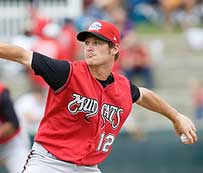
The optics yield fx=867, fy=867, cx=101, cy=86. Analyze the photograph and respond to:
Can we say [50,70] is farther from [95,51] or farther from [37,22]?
[37,22]

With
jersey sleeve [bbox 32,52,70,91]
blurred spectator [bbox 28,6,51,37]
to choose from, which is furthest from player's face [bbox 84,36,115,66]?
blurred spectator [bbox 28,6,51,37]

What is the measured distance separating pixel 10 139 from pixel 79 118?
2.71m

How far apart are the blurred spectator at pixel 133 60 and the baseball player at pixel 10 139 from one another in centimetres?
438

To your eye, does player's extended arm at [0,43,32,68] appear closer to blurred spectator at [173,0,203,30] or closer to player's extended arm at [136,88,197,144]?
player's extended arm at [136,88,197,144]

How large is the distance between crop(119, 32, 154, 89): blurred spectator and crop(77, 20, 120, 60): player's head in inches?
261

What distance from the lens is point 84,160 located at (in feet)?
23.5

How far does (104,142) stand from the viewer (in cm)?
733

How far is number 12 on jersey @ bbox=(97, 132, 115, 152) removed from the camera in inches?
287

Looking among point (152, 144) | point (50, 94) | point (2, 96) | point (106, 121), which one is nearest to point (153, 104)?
point (106, 121)

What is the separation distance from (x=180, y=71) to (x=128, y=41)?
1978mm

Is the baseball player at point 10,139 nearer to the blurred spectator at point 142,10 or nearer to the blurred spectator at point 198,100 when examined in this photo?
the blurred spectator at point 198,100

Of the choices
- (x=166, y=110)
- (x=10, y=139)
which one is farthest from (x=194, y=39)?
(x=166, y=110)

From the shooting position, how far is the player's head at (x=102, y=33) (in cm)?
703

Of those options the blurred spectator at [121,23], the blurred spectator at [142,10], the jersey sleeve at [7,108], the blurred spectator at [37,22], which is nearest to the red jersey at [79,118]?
the jersey sleeve at [7,108]
